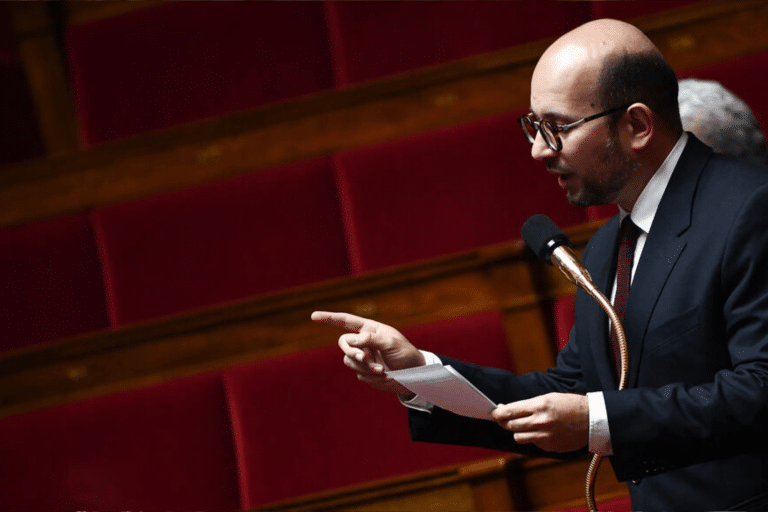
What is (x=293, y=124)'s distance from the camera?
927 millimetres

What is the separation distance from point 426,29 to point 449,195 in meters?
0.23

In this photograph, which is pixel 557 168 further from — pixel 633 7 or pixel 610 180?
pixel 633 7

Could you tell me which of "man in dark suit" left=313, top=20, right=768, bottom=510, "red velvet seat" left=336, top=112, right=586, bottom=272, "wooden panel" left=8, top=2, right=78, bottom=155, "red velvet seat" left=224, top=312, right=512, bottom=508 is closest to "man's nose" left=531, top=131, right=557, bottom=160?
"man in dark suit" left=313, top=20, right=768, bottom=510

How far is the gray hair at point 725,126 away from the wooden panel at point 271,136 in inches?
14.4

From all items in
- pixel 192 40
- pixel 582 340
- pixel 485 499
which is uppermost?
pixel 192 40

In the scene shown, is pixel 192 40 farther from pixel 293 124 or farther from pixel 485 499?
pixel 485 499

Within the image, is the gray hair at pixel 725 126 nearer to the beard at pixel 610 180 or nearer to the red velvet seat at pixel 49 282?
the beard at pixel 610 180

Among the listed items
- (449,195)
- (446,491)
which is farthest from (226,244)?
(446,491)

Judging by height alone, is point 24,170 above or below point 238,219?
above

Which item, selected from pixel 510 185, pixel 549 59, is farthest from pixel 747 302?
pixel 510 185

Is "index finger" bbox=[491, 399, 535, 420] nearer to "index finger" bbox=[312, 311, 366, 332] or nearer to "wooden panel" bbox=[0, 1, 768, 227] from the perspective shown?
"index finger" bbox=[312, 311, 366, 332]

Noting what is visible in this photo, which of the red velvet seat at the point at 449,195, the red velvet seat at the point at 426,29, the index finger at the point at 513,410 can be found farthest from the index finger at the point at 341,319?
the red velvet seat at the point at 426,29

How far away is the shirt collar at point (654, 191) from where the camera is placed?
17.5 inches

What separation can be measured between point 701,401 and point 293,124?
660mm
